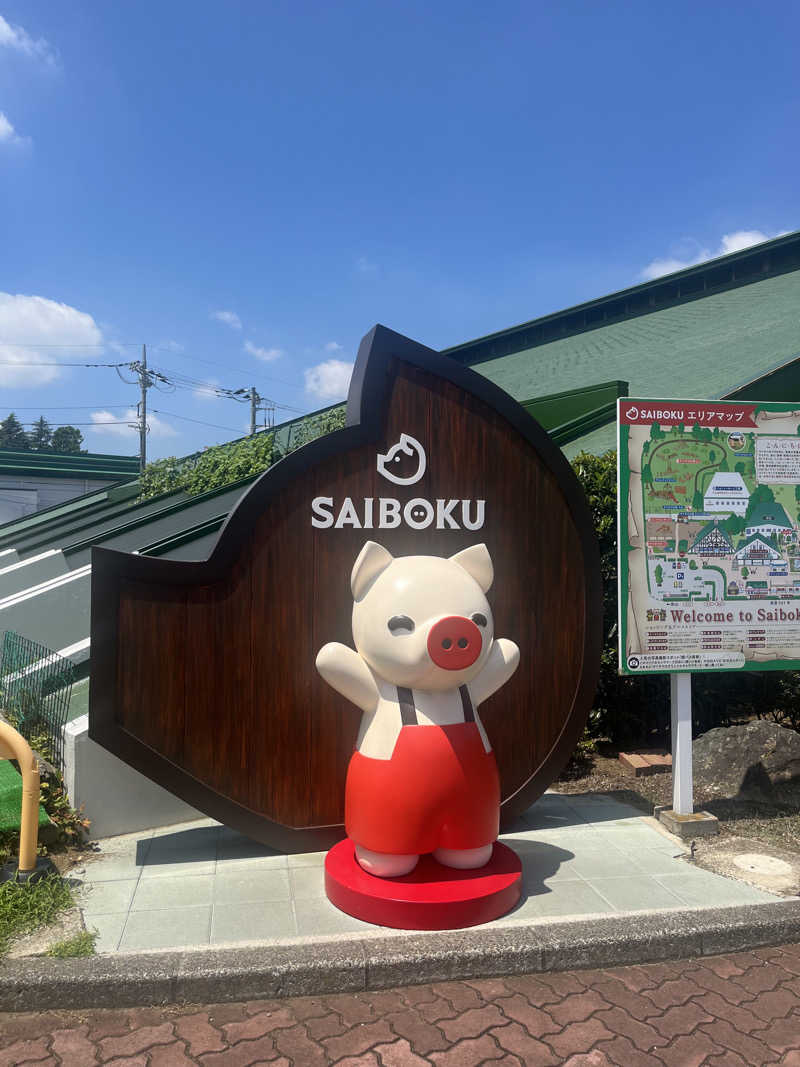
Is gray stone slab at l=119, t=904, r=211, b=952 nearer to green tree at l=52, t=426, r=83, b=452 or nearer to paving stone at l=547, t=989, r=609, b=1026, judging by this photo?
paving stone at l=547, t=989, r=609, b=1026

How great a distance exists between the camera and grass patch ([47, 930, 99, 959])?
12.8 feet

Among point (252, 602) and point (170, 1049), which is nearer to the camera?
point (170, 1049)

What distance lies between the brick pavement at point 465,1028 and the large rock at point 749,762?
270 centimetres

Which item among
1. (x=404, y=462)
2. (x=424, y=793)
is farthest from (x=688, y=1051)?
(x=404, y=462)

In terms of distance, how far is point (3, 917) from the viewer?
13.7ft

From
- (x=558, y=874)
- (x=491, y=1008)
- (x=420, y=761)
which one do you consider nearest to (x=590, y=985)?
(x=491, y=1008)

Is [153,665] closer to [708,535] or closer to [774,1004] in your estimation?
[774,1004]

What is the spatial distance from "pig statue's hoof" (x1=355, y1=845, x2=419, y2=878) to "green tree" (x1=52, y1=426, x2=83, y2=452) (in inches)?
3358

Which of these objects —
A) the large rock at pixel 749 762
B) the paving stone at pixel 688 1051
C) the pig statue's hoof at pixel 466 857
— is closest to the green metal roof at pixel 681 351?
the large rock at pixel 749 762

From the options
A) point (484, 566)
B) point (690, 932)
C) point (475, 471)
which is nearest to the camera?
point (690, 932)

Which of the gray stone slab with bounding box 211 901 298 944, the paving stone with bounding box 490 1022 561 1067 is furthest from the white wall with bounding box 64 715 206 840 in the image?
the paving stone with bounding box 490 1022 561 1067

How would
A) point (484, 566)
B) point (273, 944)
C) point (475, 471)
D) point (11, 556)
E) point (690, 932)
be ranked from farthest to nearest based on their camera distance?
1. point (11, 556)
2. point (475, 471)
3. point (484, 566)
4. point (690, 932)
5. point (273, 944)

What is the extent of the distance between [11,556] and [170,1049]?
42.3ft

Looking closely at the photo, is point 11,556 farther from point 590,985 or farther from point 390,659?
point 590,985
